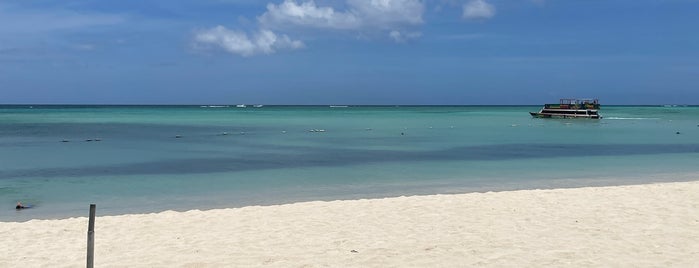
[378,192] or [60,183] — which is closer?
[378,192]

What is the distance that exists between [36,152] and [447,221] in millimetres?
22146

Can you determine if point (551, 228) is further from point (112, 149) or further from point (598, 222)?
point (112, 149)

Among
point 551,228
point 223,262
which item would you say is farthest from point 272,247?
point 551,228

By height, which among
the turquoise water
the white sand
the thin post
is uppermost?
the thin post

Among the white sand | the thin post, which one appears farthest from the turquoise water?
the thin post

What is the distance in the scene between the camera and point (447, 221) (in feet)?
33.0

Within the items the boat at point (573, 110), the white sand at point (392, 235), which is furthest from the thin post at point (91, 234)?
the boat at point (573, 110)

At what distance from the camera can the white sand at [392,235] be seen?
775 centimetres

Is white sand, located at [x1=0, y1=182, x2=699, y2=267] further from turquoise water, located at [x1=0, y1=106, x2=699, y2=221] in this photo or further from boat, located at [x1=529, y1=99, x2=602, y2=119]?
boat, located at [x1=529, y1=99, x2=602, y2=119]

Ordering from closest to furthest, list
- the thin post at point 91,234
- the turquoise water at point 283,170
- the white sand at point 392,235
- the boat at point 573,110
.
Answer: the thin post at point 91,234 < the white sand at point 392,235 < the turquoise water at point 283,170 < the boat at point 573,110

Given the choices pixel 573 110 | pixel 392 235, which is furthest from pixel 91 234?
pixel 573 110

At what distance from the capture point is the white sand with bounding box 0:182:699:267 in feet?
25.4

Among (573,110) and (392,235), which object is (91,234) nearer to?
(392,235)

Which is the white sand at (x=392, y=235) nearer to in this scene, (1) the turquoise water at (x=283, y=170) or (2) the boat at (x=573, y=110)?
(1) the turquoise water at (x=283, y=170)
